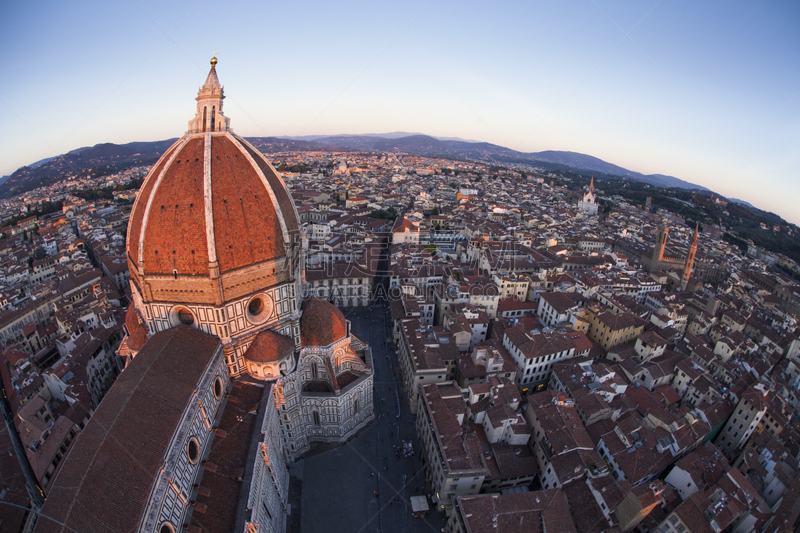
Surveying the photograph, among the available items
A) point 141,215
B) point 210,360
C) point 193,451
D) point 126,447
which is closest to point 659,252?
point 210,360

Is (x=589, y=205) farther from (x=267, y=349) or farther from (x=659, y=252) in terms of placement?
(x=267, y=349)

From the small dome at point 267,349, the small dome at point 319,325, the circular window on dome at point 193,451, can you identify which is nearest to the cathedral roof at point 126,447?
the circular window on dome at point 193,451

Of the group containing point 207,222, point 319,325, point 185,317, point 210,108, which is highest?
point 210,108

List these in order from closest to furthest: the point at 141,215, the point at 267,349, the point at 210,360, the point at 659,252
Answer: the point at 210,360 < the point at 141,215 < the point at 267,349 < the point at 659,252

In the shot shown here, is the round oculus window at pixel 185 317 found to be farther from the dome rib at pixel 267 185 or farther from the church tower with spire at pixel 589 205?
the church tower with spire at pixel 589 205

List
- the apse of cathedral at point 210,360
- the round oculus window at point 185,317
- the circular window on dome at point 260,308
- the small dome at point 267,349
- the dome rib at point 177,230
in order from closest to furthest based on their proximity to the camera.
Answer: the apse of cathedral at point 210,360 → the dome rib at point 177,230 → the round oculus window at point 185,317 → the small dome at point 267,349 → the circular window on dome at point 260,308
